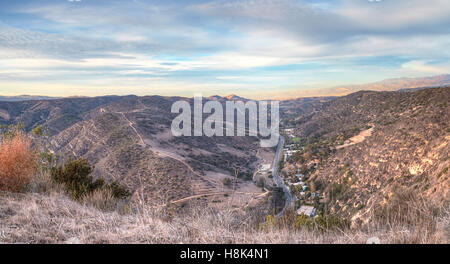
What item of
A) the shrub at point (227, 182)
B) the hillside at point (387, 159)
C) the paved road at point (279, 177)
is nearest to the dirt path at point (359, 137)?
the hillside at point (387, 159)

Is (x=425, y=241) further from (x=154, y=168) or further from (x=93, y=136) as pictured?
(x=93, y=136)

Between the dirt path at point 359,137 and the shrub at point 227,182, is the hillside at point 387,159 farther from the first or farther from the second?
the shrub at point 227,182

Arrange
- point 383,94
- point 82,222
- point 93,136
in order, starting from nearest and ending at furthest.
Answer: point 82,222
point 93,136
point 383,94

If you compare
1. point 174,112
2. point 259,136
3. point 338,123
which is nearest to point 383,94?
point 338,123

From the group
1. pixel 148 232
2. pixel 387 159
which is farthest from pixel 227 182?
pixel 148 232

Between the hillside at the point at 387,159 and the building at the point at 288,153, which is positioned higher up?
the hillside at the point at 387,159

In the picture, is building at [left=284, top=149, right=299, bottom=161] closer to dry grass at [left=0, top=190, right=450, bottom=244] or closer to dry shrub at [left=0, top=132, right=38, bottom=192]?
dry shrub at [left=0, top=132, right=38, bottom=192]
